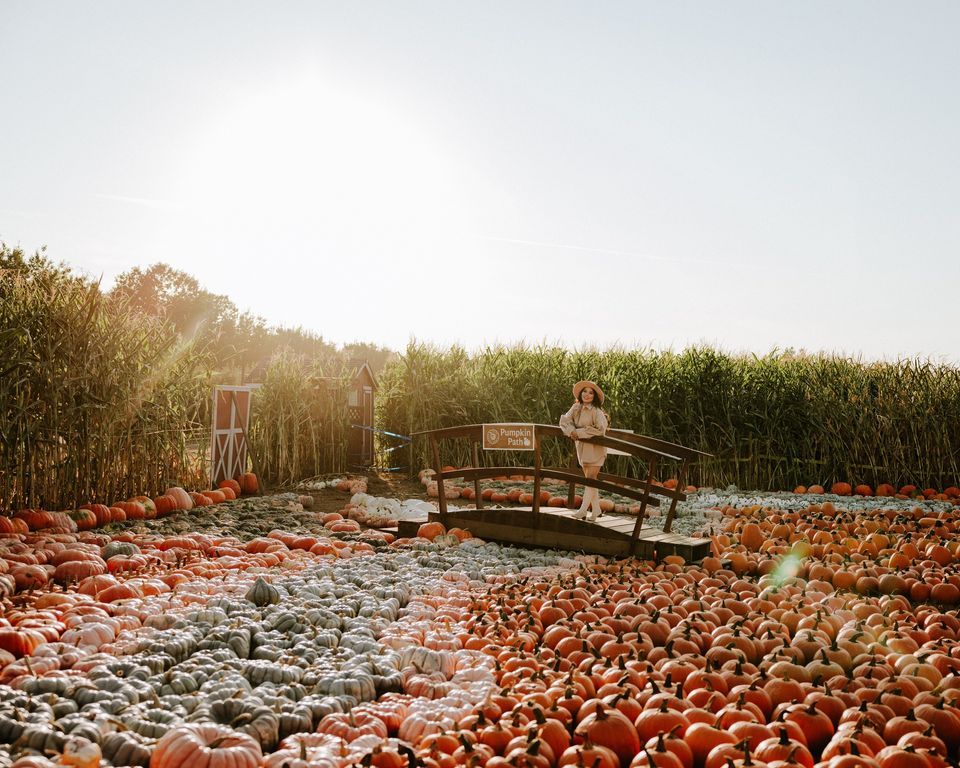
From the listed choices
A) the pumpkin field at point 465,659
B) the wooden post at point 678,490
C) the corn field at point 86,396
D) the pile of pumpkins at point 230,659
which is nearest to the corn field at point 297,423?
the corn field at point 86,396

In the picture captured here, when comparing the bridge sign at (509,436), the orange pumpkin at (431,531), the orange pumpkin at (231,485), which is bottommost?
the orange pumpkin at (431,531)

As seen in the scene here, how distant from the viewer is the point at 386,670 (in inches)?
138

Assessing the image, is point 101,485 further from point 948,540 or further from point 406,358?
point 948,540

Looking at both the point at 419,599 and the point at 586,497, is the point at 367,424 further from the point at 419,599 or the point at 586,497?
the point at 419,599

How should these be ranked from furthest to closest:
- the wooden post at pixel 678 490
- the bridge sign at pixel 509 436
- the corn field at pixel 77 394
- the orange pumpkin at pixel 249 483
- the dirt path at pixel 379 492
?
the orange pumpkin at pixel 249 483, the dirt path at pixel 379 492, the corn field at pixel 77 394, the bridge sign at pixel 509 436, the wooden post at pixel 678 490

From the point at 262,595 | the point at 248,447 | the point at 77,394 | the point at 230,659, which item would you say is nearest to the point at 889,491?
the point at 248,447

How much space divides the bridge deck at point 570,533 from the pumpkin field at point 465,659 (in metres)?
0.32

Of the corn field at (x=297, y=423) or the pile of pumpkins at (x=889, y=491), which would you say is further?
the corn field at (x=297, y=423)

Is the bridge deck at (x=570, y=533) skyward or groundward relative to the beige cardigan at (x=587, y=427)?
groundward

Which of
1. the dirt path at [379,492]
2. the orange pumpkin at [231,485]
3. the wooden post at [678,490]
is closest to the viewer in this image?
the wooden post at [678,490]

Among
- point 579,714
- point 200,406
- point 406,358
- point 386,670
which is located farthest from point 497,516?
point 406,358

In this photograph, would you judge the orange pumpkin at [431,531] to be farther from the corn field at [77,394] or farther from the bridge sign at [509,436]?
the corn field at [77,394]

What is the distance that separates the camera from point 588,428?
24.0 feet

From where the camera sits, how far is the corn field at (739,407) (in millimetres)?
12820
